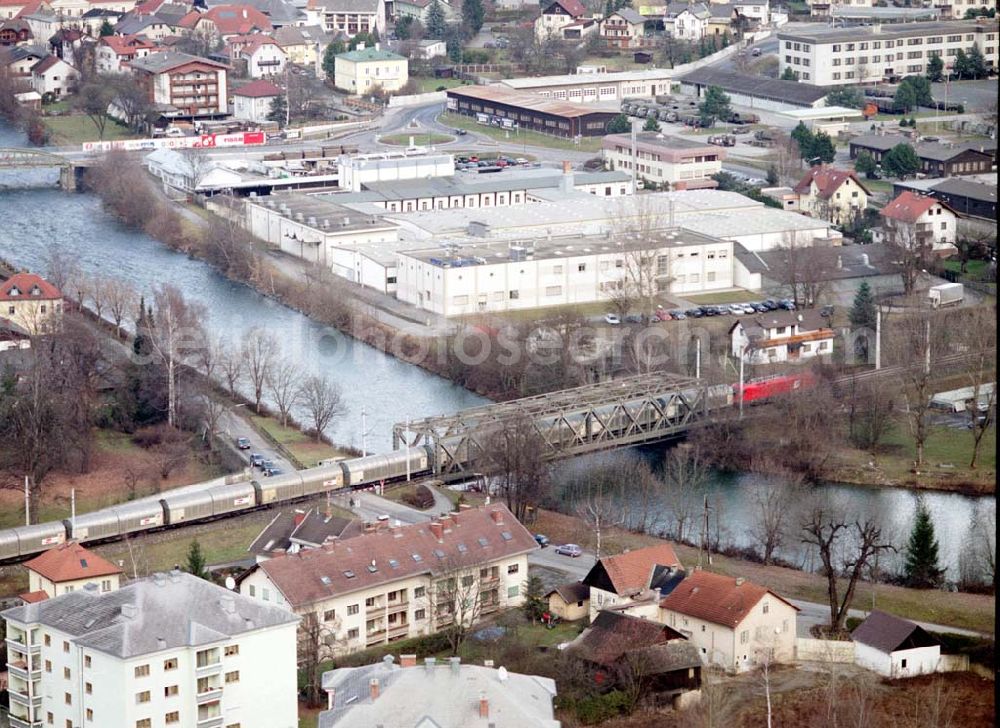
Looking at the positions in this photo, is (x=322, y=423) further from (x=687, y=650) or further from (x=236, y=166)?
(x=236, y=166)

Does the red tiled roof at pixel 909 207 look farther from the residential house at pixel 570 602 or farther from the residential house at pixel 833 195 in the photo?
the residential house at pixel 570 602

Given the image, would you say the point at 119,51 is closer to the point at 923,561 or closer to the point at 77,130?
the point at 77,130

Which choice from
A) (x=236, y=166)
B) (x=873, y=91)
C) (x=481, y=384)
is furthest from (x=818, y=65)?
(x=481, y=384)

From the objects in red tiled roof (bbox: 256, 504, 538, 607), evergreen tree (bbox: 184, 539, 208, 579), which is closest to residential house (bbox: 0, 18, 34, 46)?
evergreen tree (bbox: 184, 539, 208, 579)

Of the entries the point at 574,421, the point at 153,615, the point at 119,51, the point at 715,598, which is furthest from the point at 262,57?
the point at 153,615

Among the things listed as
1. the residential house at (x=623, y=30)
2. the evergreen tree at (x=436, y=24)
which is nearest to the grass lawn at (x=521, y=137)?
the evergreen tree at (x=436, y=24)
